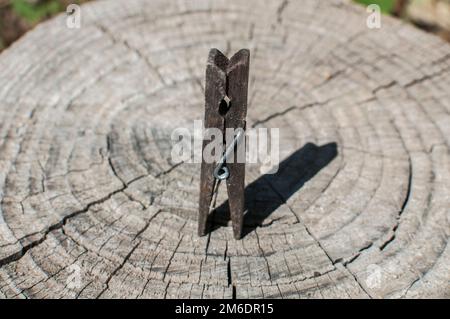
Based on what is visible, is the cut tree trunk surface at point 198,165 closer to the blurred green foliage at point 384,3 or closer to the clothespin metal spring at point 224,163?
the clothespin metal spring at point 224,163

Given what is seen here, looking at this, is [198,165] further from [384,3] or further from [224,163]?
[384,3]

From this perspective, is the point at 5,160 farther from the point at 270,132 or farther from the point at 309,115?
the point at 309,115

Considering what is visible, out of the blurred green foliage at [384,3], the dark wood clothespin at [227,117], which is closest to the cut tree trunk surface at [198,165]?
the dark wood clothespin at [227,117]

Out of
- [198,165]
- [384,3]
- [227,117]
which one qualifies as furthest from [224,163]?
[384,3]

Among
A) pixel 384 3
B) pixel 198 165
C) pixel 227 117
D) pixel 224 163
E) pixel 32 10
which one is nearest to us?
pixel 227 117
